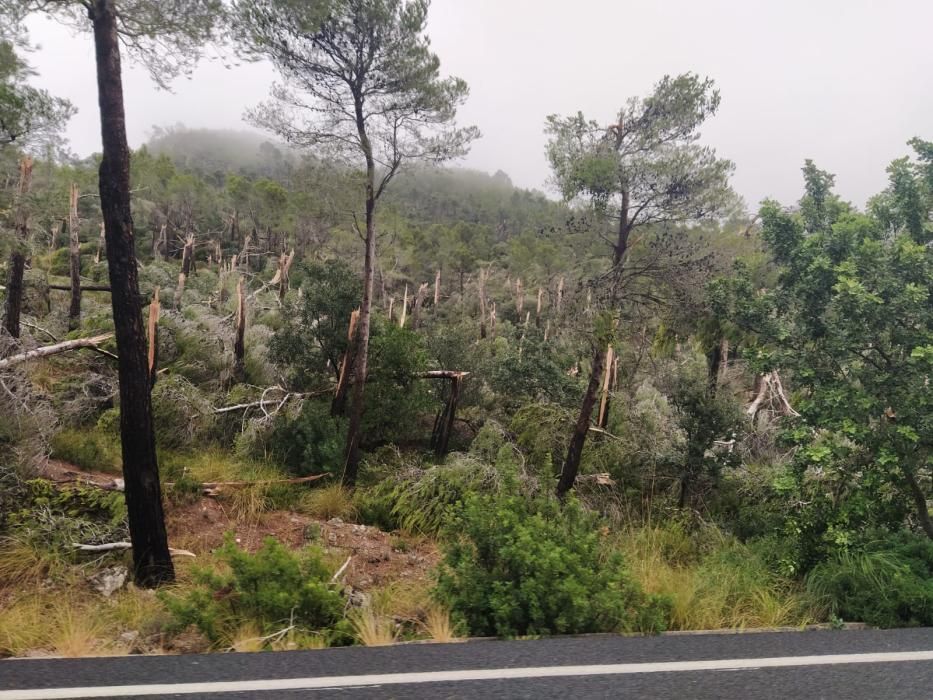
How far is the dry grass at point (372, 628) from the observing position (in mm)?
3568

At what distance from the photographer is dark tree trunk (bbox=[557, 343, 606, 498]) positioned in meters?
9.71

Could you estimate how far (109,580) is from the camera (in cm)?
603

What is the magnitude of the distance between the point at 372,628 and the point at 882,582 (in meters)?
4.59

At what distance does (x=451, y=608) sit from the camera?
3.94 meters

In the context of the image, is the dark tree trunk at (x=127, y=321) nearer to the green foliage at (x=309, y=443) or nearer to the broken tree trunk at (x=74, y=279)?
the green foliage at (x=309, y=443)

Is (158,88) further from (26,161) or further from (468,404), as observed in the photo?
(468,404)

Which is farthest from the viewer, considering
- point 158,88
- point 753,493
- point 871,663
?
point 753,493

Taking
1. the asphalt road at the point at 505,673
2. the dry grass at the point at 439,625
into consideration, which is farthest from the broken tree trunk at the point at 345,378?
the asphalt road at the point at 505,673

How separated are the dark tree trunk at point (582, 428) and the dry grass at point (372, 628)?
650 cm

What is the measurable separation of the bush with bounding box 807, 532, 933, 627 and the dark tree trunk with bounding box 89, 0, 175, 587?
6826 mm

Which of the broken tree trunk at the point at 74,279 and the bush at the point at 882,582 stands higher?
the broken tree trunk at the point at 74,279

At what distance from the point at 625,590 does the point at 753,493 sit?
21.7 ft

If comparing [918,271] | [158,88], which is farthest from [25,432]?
[918,271]

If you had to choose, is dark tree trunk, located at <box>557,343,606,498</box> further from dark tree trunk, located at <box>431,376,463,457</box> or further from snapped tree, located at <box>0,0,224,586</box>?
snapped tree, located at <box>0,0,224,586</box>
